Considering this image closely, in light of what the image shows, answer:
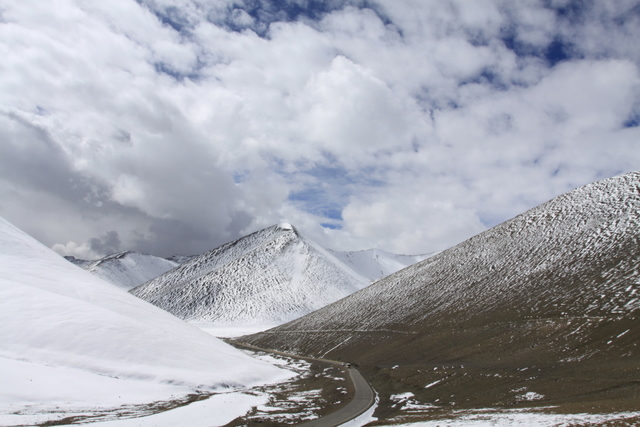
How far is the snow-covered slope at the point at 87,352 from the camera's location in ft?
98.8

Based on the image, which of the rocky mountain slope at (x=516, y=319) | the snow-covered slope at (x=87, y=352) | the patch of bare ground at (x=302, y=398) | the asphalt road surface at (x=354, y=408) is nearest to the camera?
the asphalt road surface at (x=354, y=408)

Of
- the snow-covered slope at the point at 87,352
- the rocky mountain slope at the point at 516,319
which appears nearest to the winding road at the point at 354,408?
the rocky mountain slope at the point at 516,319

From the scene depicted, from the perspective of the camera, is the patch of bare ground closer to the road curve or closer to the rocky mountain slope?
the road curve

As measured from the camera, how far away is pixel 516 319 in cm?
5588

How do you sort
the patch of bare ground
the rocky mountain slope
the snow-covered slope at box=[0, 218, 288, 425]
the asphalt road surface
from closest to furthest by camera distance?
the asphalt road surface
the patch of bare ground
the snow-covered slope at box=[0, 218, 288, 425]
the rocky mountain slope

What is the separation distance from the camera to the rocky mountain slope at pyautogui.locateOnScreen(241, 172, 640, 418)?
3284 centimetres

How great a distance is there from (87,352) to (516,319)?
53.5m

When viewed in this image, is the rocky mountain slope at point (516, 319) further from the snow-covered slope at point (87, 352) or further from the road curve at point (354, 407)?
the snow-covered slope at point (87, 352)

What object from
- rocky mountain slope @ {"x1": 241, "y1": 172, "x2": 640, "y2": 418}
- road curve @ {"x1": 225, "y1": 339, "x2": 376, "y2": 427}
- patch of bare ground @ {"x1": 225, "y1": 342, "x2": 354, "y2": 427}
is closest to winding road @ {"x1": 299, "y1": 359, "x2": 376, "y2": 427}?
road curve @ {"x1": 225, "y1": 339, "x2": 376, "y2": 427}

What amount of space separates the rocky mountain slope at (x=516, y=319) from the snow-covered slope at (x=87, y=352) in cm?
1996

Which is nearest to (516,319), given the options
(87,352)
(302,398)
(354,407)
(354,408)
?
(354,407)

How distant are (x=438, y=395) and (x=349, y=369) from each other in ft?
81.7

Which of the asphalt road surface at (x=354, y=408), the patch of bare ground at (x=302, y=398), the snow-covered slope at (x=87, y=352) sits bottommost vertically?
the asphalt road surface at (x=354, y=408)

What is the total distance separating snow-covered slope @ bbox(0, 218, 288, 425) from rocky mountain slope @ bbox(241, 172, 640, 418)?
65.5 feet
